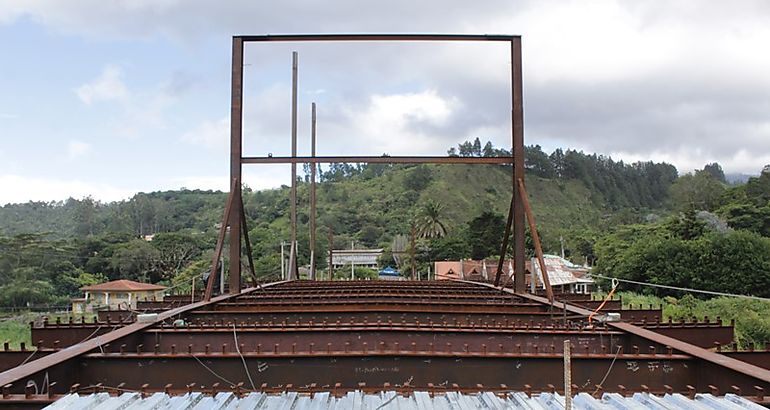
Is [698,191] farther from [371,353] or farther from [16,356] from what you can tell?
[16,356]

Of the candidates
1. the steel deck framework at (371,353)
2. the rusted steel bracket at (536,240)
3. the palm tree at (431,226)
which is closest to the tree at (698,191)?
the palm tree at (431,226)

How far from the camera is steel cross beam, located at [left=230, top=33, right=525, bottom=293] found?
383 inches

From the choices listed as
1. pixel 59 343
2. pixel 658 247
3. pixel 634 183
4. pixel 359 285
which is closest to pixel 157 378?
pixel 59 343

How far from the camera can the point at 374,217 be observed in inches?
3863

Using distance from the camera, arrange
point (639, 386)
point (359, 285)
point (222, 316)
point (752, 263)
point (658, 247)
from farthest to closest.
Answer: point (658, 247) < point (752, 263) < point (359, 285) < point (222, 316) < point (639, 386)

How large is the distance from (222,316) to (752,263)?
3972 cm

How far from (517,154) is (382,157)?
7.17 ft

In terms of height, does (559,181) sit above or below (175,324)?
above

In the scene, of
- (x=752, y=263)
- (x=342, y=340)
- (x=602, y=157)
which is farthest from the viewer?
(x=602, y=157)

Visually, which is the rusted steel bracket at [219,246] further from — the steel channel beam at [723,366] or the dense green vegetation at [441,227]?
the dense green vegetation at [441,227]

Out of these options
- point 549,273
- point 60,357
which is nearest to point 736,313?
point 549,273

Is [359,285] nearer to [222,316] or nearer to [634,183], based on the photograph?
[222,316]

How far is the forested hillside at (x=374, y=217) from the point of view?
2255 inches

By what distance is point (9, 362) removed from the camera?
→ 15.7 ft
